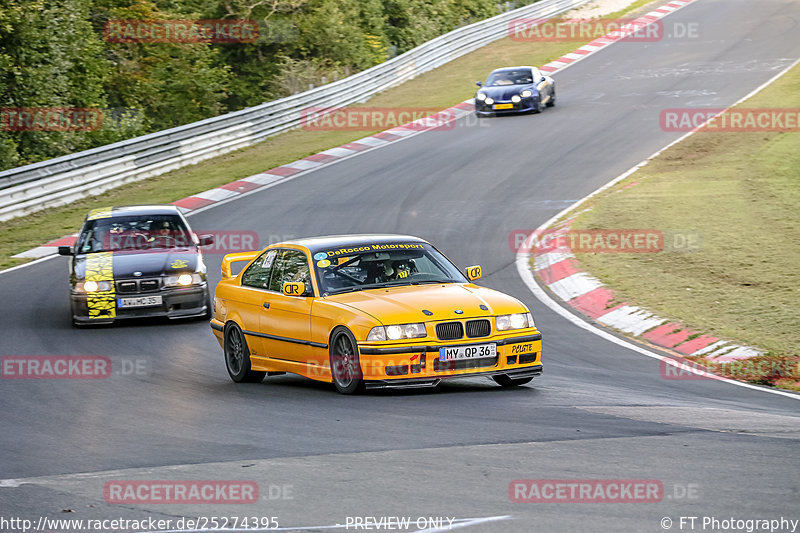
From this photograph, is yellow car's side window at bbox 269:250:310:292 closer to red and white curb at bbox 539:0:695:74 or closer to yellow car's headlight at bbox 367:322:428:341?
yellow car's headlight at bbox 367:322:428:341

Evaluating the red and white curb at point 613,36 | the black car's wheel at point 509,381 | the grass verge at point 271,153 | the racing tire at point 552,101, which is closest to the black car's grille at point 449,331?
the black car's wheel at point 509,381

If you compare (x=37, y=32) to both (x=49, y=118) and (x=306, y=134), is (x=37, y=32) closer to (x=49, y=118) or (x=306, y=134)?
(x=49, y=118)

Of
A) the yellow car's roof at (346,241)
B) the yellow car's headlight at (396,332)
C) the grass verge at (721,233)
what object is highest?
the yellow car's roof at (346,241)

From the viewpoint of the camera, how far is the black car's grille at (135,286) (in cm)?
1448

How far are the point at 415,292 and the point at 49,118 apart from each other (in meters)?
23.0

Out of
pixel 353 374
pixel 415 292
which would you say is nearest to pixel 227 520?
pixel 353 374

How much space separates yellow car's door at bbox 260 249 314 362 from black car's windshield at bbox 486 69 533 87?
22140 millimetres

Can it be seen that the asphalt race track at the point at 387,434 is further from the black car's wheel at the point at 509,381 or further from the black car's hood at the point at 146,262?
the black car's hood at the point at 146,262

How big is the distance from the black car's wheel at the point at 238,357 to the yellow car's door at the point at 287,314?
36cm

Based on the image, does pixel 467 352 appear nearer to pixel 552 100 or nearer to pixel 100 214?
pixel 100 214

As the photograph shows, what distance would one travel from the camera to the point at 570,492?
239 inches

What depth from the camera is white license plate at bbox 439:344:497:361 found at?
923 cm

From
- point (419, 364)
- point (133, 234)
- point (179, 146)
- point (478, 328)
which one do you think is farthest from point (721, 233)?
point (179, 146)

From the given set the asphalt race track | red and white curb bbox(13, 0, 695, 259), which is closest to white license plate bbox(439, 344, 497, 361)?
the asphalt race track
